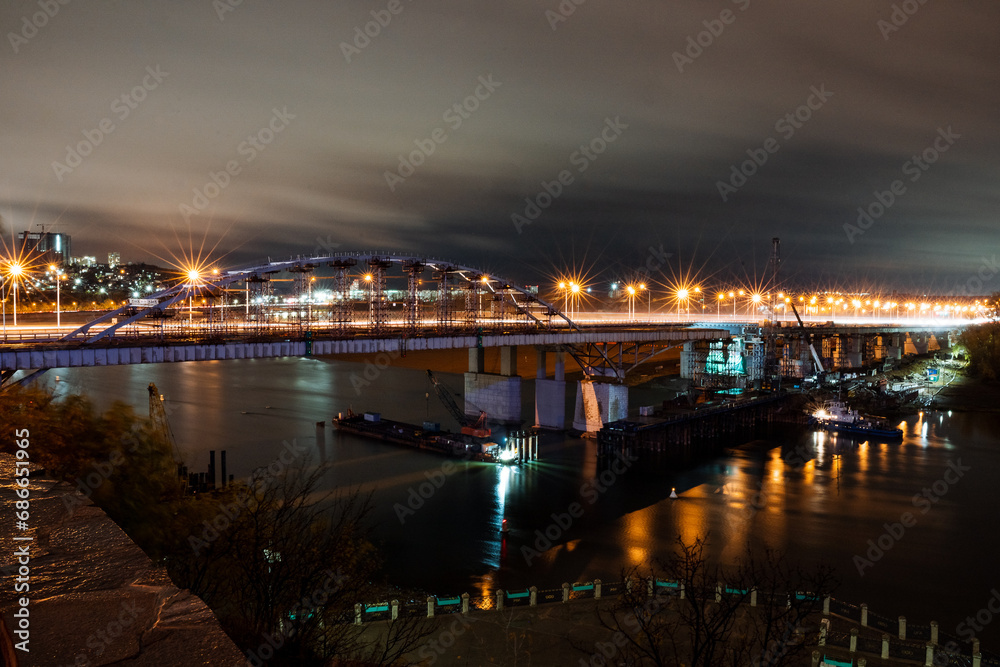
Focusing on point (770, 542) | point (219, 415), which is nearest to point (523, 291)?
point (219, 415)

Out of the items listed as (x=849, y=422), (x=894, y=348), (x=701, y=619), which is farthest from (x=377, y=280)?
(x=894, y=348)

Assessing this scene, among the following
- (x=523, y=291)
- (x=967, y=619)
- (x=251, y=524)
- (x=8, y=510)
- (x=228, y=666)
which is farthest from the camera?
(x=523, y=291)

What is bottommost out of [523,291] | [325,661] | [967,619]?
[967,619]

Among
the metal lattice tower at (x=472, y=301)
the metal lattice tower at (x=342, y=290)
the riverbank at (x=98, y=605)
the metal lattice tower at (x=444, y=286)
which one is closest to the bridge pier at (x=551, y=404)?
the metal lattice tower at (x=472, y=301)

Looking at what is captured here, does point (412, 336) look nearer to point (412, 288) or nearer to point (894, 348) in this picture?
point (412, 288)

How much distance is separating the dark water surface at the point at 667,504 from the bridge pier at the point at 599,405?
2600mm

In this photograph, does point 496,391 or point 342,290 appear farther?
point 496,391

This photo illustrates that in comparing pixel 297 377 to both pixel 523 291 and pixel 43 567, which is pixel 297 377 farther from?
pixel 43 567

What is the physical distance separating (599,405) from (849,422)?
653 inches

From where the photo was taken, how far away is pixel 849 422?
143 feet

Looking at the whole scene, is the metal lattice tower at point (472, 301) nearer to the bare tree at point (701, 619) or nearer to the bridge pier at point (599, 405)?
the bridge pier at point (599, 405)

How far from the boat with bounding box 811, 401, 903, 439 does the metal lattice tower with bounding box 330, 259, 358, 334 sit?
1242 inches

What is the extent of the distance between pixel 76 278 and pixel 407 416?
47236mm

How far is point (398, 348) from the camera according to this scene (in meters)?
34.1
